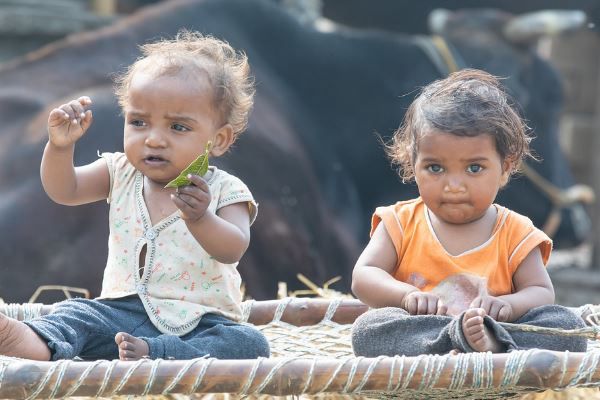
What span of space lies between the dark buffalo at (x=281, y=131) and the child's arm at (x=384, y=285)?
138cm

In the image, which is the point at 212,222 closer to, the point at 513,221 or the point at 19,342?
the point at 19,342

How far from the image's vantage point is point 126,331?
2301mm

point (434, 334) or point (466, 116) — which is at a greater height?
point (466, 116)

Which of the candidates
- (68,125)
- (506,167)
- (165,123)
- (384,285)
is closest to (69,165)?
(68,125)

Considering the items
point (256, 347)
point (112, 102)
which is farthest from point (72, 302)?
point (112, 102)

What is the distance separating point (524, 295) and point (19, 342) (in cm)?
95

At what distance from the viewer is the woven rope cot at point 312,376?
72.7 inches

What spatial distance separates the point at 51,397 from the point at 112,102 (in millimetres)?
2290

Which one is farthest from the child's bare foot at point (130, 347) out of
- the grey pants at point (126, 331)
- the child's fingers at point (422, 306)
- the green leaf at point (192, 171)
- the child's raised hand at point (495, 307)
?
the child's raised hand at point (495, 307)

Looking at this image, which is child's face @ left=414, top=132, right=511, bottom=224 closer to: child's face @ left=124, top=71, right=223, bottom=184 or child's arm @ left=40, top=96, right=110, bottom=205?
child's face @ left=124, top=71, right=223, bottom=184

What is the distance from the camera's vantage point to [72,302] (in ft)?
7.74

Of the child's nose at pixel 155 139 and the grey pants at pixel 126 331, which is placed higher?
the child's nose at pixel 155 139

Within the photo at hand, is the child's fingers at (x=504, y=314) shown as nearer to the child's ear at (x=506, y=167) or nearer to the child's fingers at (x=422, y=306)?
the child's fingers at (x=422, y=306)

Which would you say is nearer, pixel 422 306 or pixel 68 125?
pixel 422 306
